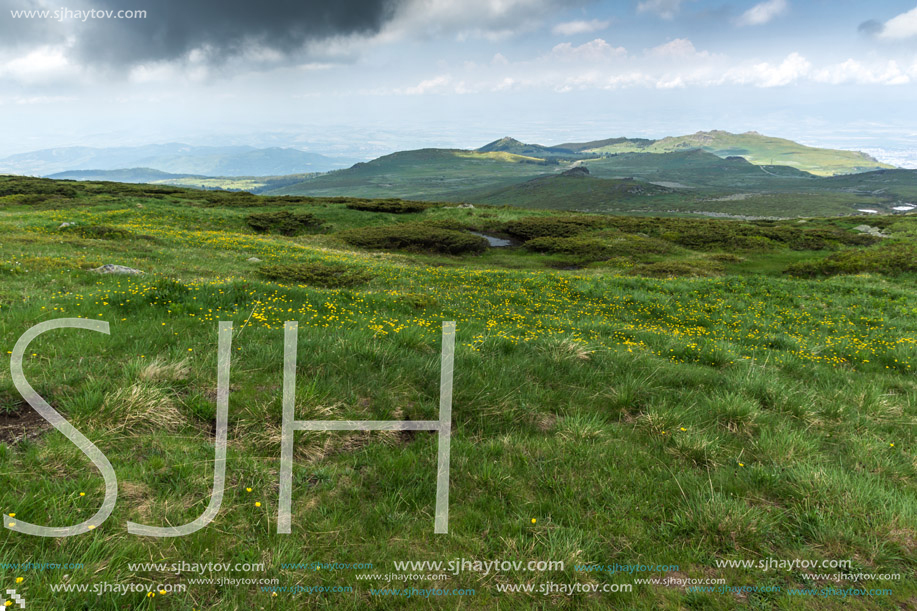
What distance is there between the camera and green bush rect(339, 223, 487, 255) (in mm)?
36312

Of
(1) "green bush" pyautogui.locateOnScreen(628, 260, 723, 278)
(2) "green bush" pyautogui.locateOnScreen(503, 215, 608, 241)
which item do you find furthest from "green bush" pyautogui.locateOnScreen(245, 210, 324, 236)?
(1) "green bush" pyautogui.locateOnScreen(628, 260, 723, 278)

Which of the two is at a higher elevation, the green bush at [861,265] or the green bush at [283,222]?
the green bush at [283,222]

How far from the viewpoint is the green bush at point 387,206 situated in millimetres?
52750

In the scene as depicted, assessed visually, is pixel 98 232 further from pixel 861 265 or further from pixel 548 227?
pixel 861 265

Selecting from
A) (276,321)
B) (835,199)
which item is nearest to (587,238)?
(276,321)

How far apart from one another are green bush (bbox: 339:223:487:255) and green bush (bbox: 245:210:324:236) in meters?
5.17

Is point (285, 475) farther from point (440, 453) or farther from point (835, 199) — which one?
point (835, 199)

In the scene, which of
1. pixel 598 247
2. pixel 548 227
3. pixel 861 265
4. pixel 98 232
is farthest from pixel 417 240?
pixel 861 265

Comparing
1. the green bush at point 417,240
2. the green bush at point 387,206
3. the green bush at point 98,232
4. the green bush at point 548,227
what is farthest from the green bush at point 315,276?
the green bush at point 387,206

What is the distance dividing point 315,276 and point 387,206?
38472 millimetres

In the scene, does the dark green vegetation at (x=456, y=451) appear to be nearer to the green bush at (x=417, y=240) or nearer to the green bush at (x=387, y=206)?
the green bush at (x=417, y=240)

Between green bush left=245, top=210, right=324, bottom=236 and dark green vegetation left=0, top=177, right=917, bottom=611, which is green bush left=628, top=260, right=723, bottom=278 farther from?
green bush left=245, top=210, right=324, bottom=236

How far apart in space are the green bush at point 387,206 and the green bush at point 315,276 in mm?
35220

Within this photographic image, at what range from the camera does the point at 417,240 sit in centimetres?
3759
